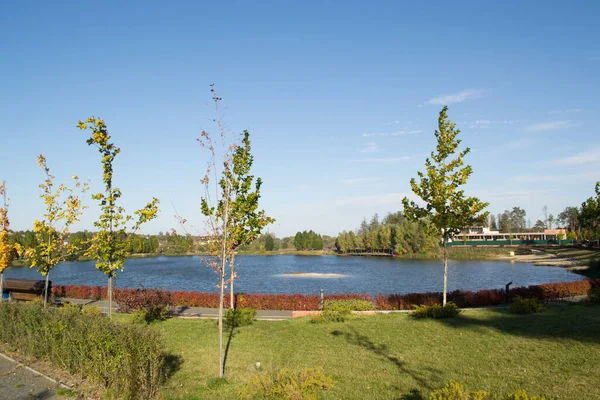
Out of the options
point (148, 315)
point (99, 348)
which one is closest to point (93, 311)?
point (148, 315)

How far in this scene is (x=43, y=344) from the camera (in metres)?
9.76

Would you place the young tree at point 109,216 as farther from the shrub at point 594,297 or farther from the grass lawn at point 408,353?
the shrub at point 594,297

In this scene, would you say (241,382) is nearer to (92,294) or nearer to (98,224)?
(98,224)

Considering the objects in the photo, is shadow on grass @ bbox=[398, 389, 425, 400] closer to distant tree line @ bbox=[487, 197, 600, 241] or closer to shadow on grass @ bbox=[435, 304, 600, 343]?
shadow on grass @ bbox=[435, 304, 600, 343]

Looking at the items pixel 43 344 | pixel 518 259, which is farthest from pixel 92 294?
pixel 518 259

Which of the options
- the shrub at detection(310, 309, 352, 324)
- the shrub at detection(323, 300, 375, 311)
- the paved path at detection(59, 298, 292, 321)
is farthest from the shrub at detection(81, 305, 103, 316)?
the shrub at detection(323, 300, 375, 311)

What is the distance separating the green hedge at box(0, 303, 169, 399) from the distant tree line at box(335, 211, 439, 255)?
2984 inches

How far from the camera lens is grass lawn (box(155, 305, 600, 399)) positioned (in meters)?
A: 7.96

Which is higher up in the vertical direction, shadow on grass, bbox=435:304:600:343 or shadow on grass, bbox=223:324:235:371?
shadow on grass, bbox=435:304:600:343

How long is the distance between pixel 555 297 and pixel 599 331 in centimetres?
1054

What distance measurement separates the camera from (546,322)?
13.7 m

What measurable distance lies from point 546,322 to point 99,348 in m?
13.6

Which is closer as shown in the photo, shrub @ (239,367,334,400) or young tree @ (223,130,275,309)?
shrub @ (239,367,334,400)

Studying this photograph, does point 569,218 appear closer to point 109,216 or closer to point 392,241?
point 392,241
